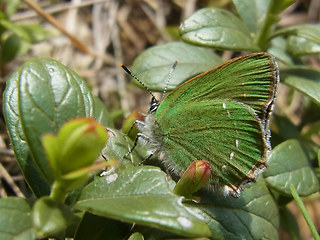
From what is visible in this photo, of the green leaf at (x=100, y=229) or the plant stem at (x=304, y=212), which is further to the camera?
the plant stem at (x=304, y=212)

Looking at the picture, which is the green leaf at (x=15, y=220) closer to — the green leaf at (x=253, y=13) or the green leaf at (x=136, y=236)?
the green leaf at (x=136, y=236)

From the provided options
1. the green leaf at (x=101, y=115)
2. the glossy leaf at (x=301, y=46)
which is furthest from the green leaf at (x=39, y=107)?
the glossy leaf at (x=301, y=46)

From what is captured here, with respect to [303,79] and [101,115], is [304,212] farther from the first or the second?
[101,115]

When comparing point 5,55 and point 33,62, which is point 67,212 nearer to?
point 33,62

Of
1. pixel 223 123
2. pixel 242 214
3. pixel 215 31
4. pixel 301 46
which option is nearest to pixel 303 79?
pixel 301 46

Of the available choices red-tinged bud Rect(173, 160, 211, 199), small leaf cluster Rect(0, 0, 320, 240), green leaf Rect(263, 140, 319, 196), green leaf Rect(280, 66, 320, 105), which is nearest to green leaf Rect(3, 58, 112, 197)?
small leaf cluster Rect(0, 0, 320, 240)
